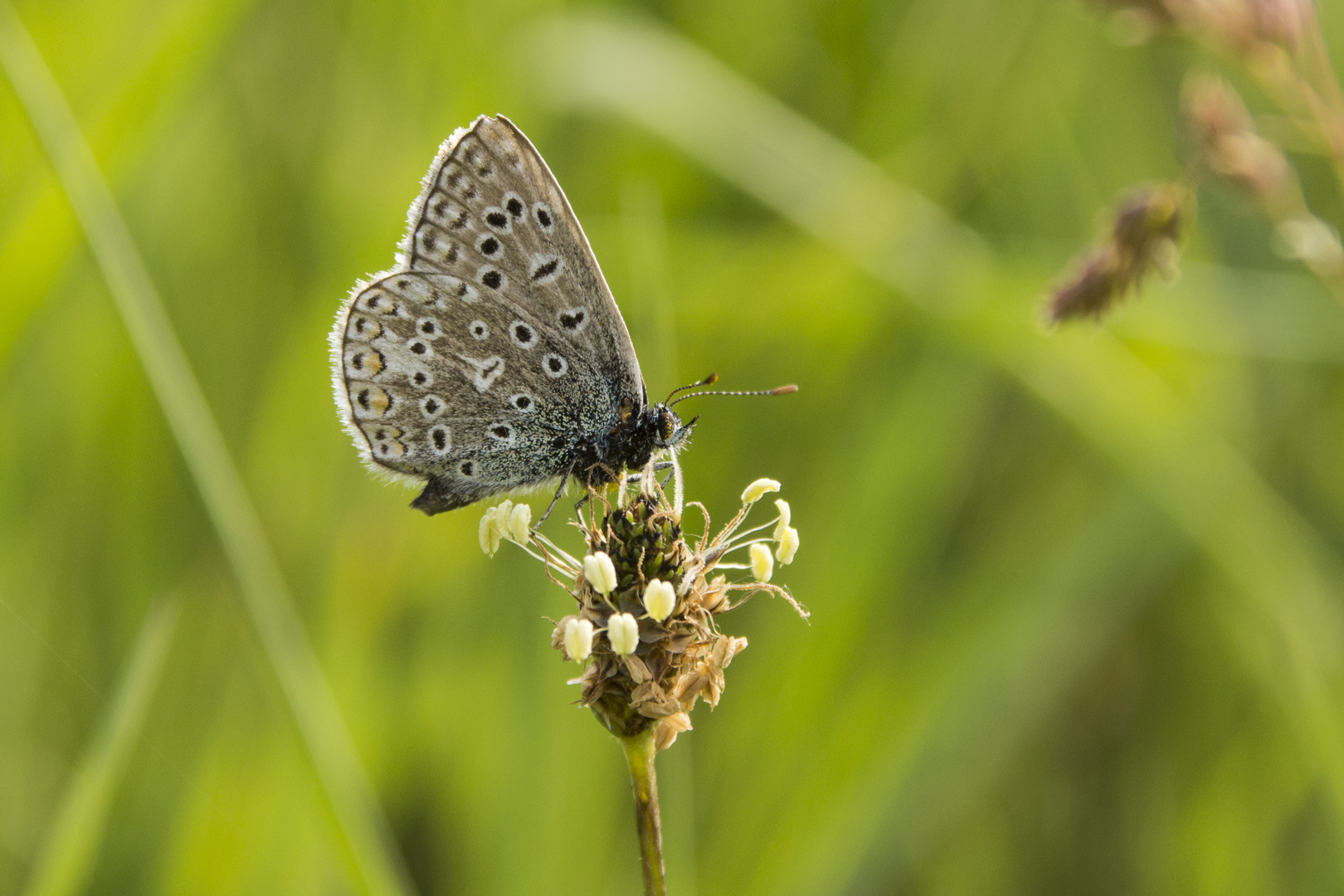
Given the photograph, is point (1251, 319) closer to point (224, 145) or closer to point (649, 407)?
point (649, 407)

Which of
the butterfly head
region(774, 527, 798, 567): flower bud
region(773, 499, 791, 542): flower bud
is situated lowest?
region(774, 527, 798, 567): flower bud

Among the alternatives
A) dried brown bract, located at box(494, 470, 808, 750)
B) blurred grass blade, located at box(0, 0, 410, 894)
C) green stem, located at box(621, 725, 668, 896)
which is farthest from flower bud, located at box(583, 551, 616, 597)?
blurred grass blade, located at box(0, 0, 410, 894)

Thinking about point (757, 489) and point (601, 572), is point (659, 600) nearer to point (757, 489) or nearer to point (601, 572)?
point (601, 572)

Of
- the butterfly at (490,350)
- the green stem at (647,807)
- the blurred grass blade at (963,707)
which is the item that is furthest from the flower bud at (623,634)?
the blurred grass blade at (963,707)

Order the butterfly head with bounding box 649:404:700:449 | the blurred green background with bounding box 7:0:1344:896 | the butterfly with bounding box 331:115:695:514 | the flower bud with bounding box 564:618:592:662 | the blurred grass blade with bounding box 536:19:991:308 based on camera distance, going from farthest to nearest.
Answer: the blurred grass blade with bounding box 536:19:991:308
the blurred green background with bounding box 7:0:1344:896
the butterfly head with bounding box 649:404:700:449
the butterfly with bounding box 331:115:695:514
the flower bud with bounding box 564:618:592:662

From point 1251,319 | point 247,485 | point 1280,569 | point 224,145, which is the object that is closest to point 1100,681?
point 1280,569

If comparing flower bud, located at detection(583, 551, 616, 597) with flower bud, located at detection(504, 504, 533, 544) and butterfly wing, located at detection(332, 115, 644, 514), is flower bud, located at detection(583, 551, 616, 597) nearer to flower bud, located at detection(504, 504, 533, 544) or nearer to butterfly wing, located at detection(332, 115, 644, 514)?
flower bud, located at detection(504, 504, 533, 544)

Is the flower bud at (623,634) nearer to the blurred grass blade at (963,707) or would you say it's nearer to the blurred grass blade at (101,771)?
the blurred grass blade at (101,771)

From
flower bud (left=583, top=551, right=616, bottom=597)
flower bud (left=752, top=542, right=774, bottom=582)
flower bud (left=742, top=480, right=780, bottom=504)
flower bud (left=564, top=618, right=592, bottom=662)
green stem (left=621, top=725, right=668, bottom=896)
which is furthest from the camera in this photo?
flower bud (left=742, top=480, right=780, bottom=504)
